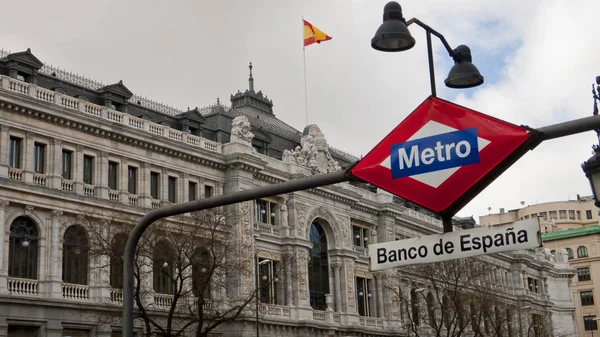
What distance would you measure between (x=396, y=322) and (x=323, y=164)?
45.4 ft

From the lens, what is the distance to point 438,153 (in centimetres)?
1065

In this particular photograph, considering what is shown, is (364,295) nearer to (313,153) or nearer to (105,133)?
(313,153)

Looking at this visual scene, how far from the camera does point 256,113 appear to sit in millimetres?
66875

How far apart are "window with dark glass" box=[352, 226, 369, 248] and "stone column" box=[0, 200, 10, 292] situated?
3157cm

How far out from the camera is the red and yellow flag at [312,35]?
5944 cm

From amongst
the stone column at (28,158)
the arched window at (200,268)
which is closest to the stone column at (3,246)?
the stone column at (28,158)

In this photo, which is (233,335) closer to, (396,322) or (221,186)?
(221,186)

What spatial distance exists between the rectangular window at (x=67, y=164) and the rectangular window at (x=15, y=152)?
271cm

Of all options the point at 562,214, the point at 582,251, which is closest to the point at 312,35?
the point at 582,251

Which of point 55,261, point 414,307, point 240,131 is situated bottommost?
point 55,261

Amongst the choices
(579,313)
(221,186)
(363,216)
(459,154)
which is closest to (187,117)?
(221,186)

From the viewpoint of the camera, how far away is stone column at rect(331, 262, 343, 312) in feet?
207

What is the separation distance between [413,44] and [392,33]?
16.1 inches

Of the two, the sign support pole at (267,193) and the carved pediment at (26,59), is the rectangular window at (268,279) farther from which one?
the sign support pole at (267,193)
